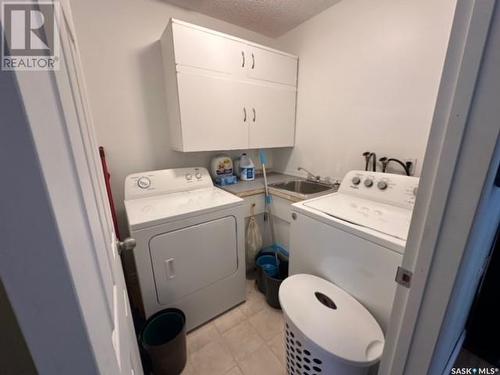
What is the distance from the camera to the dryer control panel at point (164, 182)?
1761 mm

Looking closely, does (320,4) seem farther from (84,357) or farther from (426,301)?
(84,357)

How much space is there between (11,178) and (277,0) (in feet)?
7.59

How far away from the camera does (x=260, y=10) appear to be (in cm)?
194

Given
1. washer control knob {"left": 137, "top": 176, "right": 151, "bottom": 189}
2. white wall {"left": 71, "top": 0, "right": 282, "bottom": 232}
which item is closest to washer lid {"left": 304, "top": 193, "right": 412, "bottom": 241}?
washer control knob {"left": 137, "top": 176, "right": 151, "bottom": 189}

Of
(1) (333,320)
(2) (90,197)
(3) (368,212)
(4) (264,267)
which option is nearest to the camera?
(2) (90,197)

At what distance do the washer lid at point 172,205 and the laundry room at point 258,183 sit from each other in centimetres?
2

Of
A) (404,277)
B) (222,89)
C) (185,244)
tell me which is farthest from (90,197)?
(222,89)

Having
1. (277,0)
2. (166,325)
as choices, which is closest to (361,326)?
(166,325)

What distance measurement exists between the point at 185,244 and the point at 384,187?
4.91 feet

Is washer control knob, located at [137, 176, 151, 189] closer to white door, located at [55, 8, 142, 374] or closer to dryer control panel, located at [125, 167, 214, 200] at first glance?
dryer control panel, located at [125, 167, 214, 200]

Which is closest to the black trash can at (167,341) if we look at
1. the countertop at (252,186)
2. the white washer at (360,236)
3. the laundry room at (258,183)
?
the laundry room at (258,183)

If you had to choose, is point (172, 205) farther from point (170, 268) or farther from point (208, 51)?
point (208, 51)

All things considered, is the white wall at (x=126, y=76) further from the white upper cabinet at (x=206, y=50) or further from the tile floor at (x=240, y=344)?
the tile floor at (x=240, y=344)

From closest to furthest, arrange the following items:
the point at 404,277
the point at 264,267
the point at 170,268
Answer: the point at 404,277, the point at 170,268, the point at 264,267
